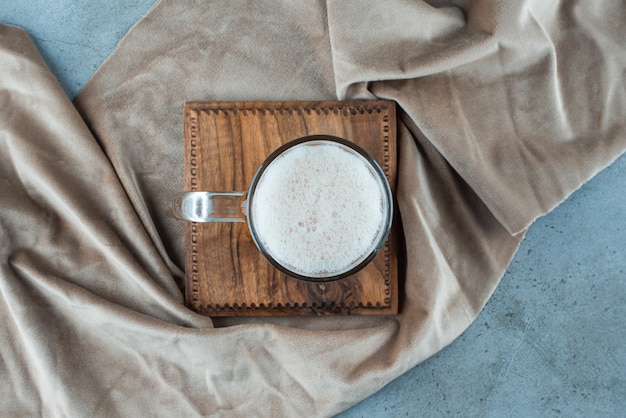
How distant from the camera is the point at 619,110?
0.78 m

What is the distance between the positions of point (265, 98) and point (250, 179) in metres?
0.11

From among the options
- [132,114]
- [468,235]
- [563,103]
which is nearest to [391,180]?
[468,235]

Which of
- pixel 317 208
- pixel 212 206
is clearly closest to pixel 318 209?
pixel 317 208

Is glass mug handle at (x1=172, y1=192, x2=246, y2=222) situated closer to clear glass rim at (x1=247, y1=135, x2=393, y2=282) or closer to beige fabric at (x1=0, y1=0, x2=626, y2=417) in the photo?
clear glass rim at (x1=247, y1=135, x2=393, y2=282)

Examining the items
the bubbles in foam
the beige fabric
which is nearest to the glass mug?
the bubbles in foam

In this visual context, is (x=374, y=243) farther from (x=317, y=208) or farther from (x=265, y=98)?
(x=265, y=98)

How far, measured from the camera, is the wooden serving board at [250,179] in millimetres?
781

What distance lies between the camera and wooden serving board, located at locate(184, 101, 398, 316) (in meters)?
0.78

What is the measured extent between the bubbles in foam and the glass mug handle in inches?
1.2

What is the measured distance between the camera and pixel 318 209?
67 centimetres

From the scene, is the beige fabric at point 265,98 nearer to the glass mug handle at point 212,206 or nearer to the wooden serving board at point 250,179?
the wooden serving board at point 250,179

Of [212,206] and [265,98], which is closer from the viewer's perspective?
[212,206]

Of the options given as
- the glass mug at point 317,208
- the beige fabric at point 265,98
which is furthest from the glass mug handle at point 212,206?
the beige fabric at point 265,98

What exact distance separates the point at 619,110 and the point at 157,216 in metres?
0.59
